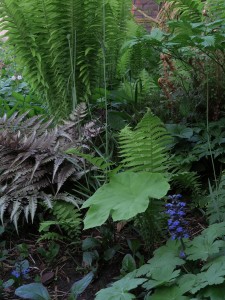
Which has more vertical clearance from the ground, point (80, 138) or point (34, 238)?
point (80, 138)

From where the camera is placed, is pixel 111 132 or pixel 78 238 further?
pixel 111 132

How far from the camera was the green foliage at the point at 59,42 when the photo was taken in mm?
2625

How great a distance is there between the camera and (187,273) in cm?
150

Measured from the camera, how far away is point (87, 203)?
1.54 meters

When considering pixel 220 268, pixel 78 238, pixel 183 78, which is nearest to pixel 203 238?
pixel 220 268

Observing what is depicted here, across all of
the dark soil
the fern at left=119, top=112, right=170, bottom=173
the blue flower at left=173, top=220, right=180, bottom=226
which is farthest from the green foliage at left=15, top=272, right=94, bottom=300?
the fern at left=119, top=112, right=170, bottom=173

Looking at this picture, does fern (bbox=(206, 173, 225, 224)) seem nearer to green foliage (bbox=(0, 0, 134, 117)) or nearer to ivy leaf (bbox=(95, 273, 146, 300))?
ivy leaf (bbox=(95, 273, 146, 300))

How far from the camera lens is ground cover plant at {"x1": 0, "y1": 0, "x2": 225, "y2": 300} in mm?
1504

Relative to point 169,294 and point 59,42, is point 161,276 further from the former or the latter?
point 59,42

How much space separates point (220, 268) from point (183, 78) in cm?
163

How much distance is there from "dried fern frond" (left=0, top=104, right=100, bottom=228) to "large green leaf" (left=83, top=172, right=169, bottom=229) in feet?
1.46

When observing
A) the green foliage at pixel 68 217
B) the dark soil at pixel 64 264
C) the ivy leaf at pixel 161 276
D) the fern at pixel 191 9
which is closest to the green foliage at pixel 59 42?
the fern at pixel 191 9

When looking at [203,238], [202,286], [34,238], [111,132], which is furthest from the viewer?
[111,132]

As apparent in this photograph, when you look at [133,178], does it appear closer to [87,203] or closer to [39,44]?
[87,203]
